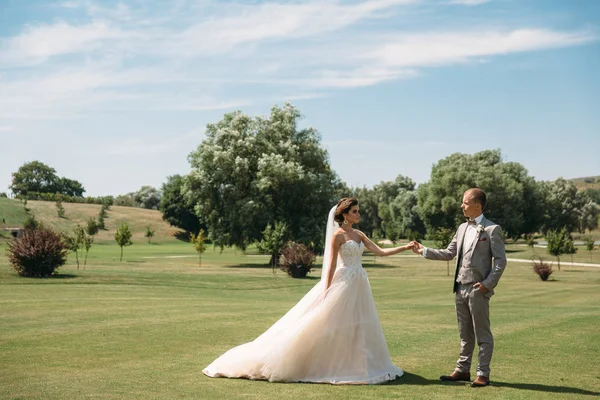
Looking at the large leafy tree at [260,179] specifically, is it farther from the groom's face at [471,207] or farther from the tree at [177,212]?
the tree at [177,212]

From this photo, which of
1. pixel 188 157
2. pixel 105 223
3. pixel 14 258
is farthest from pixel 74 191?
pixel 14 258

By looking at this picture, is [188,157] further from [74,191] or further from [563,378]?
[74,191]

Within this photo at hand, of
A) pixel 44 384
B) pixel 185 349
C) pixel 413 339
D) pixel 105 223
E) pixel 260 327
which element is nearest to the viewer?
pixel 44 384

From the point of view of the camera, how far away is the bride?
10281mm

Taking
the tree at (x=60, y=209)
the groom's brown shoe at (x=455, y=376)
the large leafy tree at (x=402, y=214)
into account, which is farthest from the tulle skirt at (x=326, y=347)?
the tree at (x=60, y=209)

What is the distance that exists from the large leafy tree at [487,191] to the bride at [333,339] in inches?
3092

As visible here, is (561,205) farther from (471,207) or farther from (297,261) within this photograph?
(471,207)

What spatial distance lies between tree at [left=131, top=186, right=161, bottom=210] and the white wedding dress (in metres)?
177

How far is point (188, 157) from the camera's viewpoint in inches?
2446

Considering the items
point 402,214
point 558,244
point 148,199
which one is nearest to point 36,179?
point 148,199

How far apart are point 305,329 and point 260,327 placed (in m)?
5.91

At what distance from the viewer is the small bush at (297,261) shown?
42.0 m

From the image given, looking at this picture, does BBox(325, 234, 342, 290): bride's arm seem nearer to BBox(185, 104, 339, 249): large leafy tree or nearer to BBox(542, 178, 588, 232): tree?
BBox(185, 104, 339, 249): large leafy tree

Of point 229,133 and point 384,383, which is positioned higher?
point 229,133
